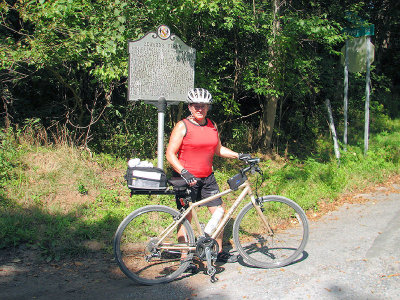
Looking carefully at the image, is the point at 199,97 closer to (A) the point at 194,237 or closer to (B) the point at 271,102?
(A) the point at 194,237

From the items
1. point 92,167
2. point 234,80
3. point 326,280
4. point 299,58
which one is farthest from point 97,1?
point 326,280

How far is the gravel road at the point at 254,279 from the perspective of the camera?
3717 mm

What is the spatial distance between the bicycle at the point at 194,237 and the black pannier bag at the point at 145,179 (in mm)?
153

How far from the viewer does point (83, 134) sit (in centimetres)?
859

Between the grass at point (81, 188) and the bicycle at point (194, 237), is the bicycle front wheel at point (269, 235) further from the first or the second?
the grass at point (81, 188)

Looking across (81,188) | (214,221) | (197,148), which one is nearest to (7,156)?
(81,188)

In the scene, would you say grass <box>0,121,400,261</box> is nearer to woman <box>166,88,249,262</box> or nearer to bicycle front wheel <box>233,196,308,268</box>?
bicycle front wheel <box>233,196,308,268</box>

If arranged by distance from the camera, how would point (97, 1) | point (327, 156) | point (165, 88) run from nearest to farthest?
1. point (165, 88)
2. point (97, 1)
3. point (327, 156)

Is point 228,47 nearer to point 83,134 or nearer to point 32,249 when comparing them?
point 83,134

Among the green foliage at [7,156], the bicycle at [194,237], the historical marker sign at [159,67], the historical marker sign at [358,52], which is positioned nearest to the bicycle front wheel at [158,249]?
the bicycle at [194,237]

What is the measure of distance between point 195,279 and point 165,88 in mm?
3142

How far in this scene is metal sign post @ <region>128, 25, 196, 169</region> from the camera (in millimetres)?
5879

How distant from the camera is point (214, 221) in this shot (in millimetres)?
4184

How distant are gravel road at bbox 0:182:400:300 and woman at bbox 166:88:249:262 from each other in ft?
2.31
